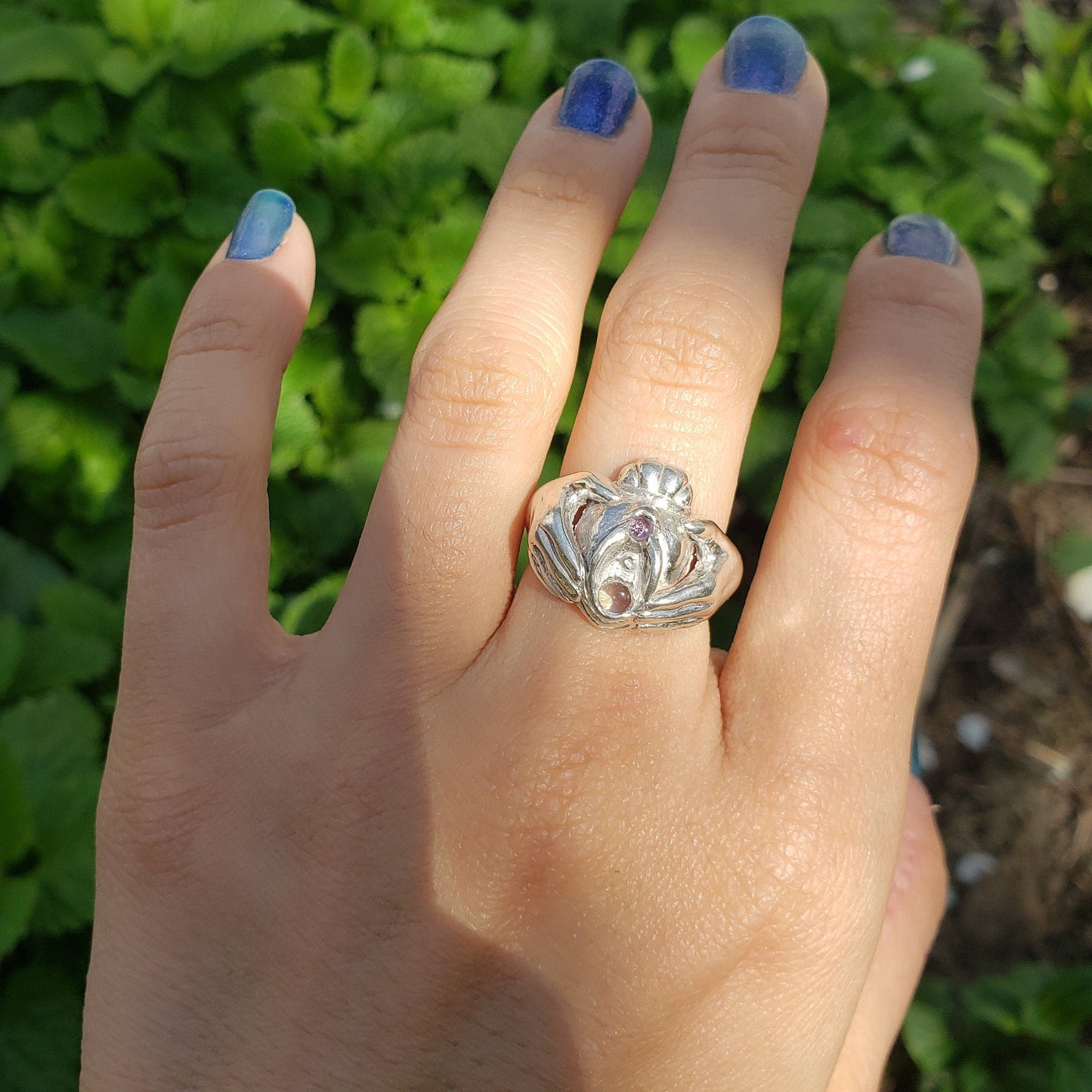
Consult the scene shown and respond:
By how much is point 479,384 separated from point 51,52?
1.73 metres

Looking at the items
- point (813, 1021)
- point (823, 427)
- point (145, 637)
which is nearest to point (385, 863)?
point (145, 637)

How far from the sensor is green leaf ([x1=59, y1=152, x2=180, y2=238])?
222 centimetres

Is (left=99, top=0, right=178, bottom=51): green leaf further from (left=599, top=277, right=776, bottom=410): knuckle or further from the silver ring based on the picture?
the silver ring

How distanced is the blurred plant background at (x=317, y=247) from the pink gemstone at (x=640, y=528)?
0.81 meters

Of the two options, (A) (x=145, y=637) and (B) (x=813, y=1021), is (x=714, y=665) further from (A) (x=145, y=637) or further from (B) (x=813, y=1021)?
(A) (x=145, y=637)

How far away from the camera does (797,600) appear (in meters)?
1.37

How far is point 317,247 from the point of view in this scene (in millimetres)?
2264

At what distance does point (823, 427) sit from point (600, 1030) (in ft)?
3.01

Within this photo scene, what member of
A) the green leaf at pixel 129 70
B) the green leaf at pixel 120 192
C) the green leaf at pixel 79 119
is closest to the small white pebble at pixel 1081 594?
the green leaf at pixel 120 192

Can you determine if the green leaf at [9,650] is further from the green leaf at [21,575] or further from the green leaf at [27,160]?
the green leaf at [27,160]

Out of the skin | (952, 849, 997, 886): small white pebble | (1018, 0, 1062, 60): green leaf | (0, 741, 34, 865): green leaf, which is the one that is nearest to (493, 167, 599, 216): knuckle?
the skin

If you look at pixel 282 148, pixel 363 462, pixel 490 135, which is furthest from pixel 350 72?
pixel 363 462

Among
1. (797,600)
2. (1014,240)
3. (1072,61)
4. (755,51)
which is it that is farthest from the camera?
(1072,61)

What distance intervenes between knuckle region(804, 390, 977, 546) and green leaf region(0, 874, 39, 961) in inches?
61.7
